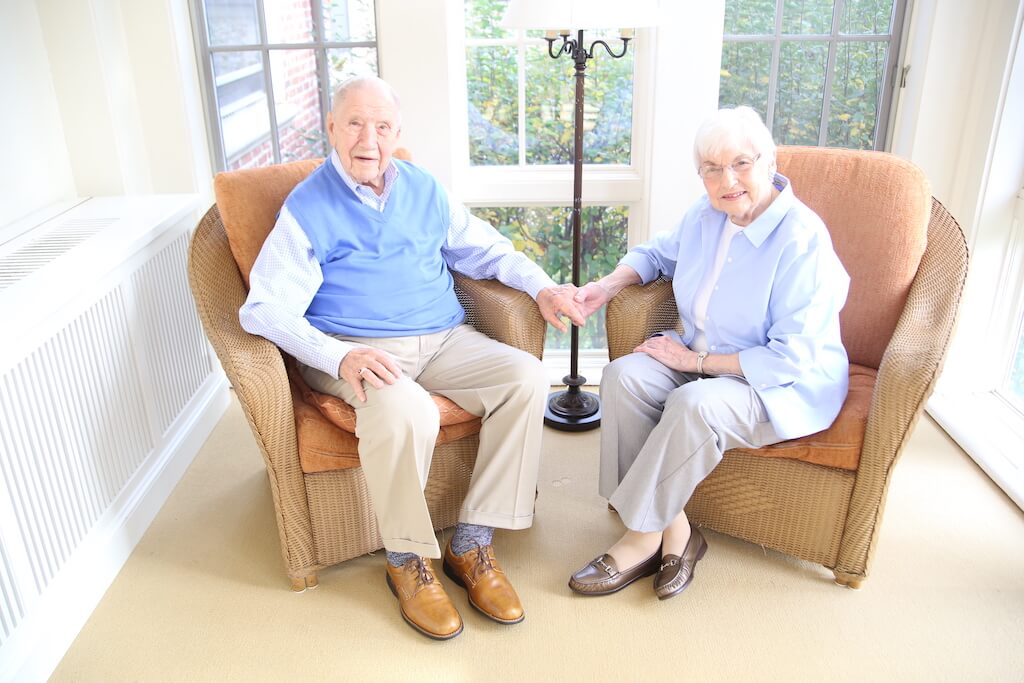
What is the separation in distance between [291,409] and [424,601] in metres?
0.55

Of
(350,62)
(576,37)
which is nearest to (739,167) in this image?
(576,37)

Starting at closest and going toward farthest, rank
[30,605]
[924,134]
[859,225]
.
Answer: [30,605]
[859,225]
[924,134]

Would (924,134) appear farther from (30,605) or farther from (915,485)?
(30,605)

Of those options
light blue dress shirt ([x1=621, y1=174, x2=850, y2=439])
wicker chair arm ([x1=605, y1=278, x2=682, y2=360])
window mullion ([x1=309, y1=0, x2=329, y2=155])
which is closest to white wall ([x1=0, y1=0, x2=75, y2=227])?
window mullion ([x1=309, y1=0, x2=329, y2=155])

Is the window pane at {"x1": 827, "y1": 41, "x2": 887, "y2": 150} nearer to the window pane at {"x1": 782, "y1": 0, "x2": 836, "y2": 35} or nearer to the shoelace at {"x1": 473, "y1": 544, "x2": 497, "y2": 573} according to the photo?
the window pane at {"x1": 782, "y1": 0, "x2": 836, "y2": 35}

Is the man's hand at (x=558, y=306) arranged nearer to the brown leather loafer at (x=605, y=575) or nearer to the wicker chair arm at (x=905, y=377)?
the brown leather loafer at (x=605, y=575)

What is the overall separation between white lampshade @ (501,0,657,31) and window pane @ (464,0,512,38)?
2.17ft

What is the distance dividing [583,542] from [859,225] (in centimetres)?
113

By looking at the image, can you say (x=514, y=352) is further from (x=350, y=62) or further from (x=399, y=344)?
(x=350, y=62)

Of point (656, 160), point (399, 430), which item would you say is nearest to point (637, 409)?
point (399, 430)

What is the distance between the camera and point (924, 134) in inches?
108

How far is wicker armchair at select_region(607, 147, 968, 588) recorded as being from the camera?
1.91 metres

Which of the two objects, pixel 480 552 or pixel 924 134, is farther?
pixel 924 134

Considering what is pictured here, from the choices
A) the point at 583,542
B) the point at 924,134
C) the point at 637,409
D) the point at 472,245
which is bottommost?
the point at 583,542
